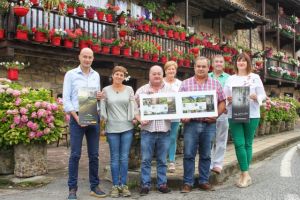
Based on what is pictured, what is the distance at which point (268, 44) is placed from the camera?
26391 mm

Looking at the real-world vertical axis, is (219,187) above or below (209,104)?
below

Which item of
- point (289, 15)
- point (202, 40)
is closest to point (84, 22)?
point (202, 40)

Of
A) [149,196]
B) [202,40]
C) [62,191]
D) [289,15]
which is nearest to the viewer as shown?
[149,196]

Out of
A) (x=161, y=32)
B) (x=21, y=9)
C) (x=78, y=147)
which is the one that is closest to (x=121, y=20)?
(x=161, y=32)

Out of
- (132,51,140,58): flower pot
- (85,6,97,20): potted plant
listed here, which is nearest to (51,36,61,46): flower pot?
(85,6,97,20): potted plant

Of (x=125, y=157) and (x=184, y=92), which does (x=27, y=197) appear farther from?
(x=184, y=92)

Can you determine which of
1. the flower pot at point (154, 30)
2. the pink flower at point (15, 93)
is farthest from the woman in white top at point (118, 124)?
the flower pot at point (154, 30)

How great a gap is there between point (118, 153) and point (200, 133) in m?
1.09

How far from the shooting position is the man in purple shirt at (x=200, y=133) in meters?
5.66

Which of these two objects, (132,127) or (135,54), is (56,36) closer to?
(135,54)

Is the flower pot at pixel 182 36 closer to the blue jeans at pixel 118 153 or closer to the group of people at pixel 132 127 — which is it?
the group of people at pixel 132 127

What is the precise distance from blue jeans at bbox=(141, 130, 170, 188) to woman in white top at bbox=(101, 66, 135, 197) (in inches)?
8.7

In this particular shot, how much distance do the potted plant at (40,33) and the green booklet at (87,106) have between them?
5.32 m

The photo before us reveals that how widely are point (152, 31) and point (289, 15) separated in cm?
1861
